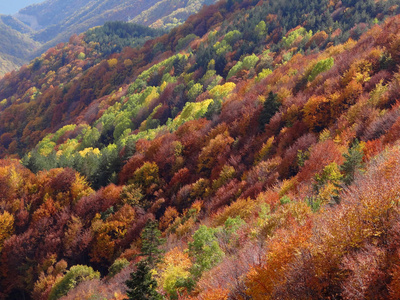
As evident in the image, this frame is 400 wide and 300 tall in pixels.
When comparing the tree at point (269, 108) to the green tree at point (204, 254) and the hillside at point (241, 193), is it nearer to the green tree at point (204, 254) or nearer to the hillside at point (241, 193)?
the hillside at point (241, 193)

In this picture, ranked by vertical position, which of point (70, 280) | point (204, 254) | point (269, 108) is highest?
point (204, 254)

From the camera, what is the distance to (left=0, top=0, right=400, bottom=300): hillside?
12.7 metres

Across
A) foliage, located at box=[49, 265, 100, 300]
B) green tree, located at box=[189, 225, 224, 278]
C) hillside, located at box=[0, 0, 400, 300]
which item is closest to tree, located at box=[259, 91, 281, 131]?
hillside, located at box=[0, 0, 400, 300]

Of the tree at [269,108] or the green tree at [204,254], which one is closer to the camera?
the green tree at [204,254]

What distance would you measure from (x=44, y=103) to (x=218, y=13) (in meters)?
131

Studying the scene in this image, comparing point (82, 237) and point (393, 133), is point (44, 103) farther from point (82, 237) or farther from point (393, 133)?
point (393, 133)

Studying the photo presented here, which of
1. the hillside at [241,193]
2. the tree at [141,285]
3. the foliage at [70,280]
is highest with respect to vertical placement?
the tree at [141,285]

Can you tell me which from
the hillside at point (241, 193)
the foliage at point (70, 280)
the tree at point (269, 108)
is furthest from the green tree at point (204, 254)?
the tree at point (269, 108)

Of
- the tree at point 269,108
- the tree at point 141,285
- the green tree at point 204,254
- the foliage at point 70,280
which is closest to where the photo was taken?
the tree at point 141,285

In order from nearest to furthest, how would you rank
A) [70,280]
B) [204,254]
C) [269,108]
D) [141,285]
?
[141,285]
[204,254]
[70,280]
[269,108]

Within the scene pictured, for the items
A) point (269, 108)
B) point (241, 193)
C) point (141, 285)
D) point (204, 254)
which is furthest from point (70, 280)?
point (269, 108)

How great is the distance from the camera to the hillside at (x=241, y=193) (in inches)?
499

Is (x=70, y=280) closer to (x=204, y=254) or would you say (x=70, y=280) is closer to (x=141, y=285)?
(x=141, y=285)

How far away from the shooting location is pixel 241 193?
124 ft
